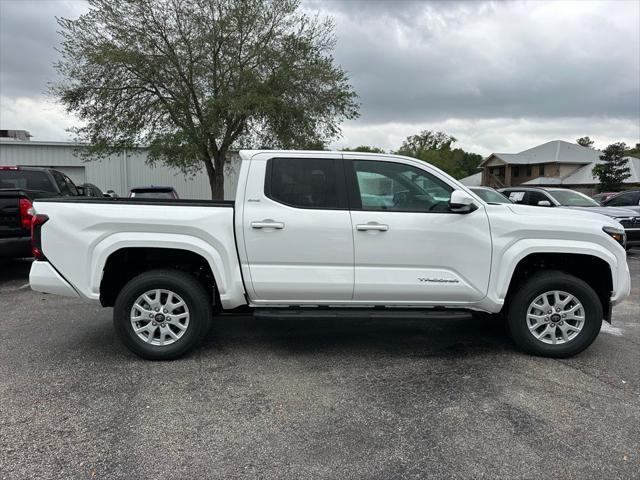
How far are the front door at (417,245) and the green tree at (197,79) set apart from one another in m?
12.3

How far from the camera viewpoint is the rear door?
170 inches

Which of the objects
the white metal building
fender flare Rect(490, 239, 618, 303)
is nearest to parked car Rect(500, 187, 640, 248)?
fender flare Rect(490, 239, 618, 303)

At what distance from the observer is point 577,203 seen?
40.2ft

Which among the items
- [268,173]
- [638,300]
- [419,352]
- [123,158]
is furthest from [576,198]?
[123,158]

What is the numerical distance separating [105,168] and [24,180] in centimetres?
1589

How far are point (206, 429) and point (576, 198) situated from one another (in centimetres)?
1212

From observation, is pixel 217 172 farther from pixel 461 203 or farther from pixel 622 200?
pixel 461 203

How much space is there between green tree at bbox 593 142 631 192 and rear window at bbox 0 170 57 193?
39.7 m

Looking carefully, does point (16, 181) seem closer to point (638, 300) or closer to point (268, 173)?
point (268, 173)

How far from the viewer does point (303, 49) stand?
17344 mm

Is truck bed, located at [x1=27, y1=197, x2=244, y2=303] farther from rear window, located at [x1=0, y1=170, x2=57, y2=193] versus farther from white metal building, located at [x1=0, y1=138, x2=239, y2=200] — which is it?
white metal building, located at [x1=0, y1=138, x2=239, y2=200]

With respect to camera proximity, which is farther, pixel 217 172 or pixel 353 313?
pixel 217 172

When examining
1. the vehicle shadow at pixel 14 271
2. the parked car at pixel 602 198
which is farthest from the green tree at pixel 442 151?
the vehicle shadow at pixel 14 271

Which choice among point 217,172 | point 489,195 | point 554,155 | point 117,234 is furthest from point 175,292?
point 554,155
